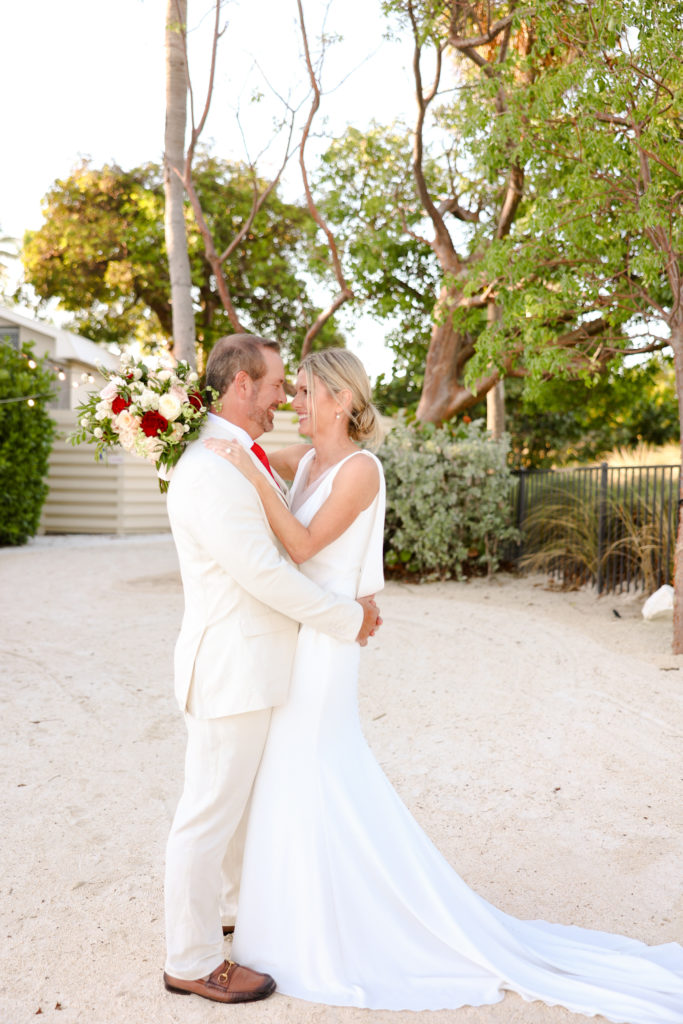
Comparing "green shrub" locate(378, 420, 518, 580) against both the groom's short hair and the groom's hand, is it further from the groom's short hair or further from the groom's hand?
the groom's short hair

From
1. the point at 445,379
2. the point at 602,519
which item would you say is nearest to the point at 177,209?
the point at 445,379

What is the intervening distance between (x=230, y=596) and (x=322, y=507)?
1.32 feet

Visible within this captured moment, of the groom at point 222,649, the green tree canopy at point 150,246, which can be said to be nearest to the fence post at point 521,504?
the groom at point 222,649

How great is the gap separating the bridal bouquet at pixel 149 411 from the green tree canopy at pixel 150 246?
1914cm

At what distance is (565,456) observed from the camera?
23500 millimetres

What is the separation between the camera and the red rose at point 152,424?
2551mm

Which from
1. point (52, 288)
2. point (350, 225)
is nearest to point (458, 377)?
point (350, 225)

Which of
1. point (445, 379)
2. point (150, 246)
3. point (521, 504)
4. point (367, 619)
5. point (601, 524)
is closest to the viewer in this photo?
point (367, 619)

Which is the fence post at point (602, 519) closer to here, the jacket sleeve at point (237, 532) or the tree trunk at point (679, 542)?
the tree trunk at point (679, 542)

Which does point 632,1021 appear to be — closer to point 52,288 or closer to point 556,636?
point 556,636

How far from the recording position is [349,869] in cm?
275

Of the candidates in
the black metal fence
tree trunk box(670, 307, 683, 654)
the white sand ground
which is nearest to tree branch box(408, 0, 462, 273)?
the black metal fence

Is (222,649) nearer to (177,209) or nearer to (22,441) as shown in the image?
(177,209)

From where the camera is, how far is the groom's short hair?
274cm
